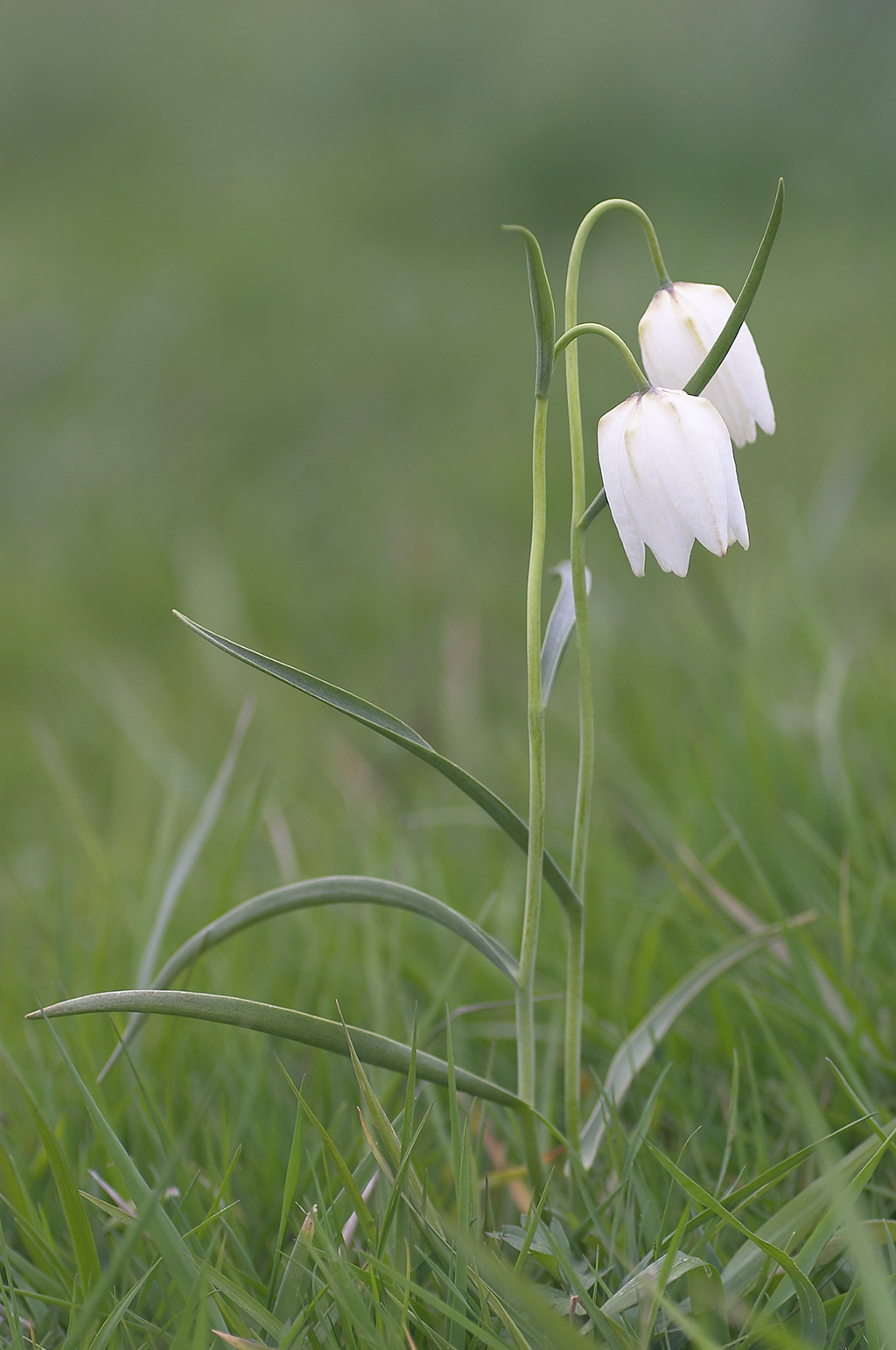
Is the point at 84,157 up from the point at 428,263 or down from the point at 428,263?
up

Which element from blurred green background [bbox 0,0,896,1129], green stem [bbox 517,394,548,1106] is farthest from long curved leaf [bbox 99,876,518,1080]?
blurred green background [bbox 0,0,896,1129]

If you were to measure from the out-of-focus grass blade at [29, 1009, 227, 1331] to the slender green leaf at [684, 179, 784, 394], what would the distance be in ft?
1.66

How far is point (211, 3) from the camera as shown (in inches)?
267

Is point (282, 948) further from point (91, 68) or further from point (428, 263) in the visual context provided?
point (91, 68)

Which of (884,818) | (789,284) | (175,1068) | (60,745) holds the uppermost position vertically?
(789,284)

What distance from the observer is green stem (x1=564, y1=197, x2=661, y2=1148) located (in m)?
0.64

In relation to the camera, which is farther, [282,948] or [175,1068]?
[282,948]

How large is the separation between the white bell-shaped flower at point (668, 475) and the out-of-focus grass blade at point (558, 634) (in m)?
0.09

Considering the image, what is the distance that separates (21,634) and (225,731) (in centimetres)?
66

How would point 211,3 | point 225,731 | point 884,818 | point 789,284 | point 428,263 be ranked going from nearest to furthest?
point 884,818
point 225,731
point 789,284
point 428,263
point 211,3

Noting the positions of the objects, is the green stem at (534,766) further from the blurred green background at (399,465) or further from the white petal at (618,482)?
the blurred green background at (399,465)

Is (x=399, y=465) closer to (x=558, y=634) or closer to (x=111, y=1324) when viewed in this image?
(x=558, y=634)

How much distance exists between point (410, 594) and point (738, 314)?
73.5 inches

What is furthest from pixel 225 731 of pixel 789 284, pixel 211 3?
pixel 211 3
